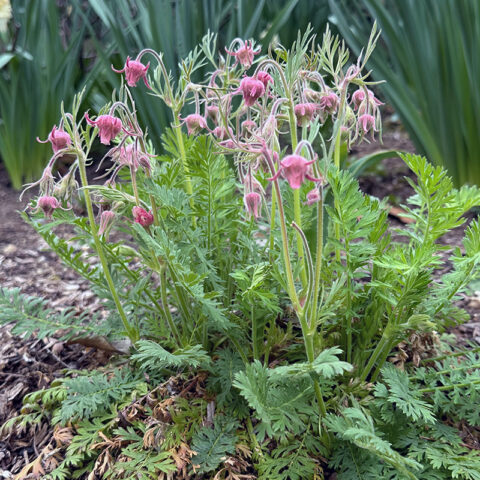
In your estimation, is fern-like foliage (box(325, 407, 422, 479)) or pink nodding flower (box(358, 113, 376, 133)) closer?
fern-like foliage (box(325, 407, 422, 479))

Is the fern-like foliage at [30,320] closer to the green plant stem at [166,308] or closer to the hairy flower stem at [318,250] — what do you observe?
the green plant stem at [166,308]

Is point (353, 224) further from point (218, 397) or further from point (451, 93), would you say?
point (451, 93)

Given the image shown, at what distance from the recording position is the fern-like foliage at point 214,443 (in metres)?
1.24

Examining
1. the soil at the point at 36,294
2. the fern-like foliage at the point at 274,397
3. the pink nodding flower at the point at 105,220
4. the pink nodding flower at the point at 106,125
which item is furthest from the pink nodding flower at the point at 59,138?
the fern-like foliage at the point at 274,397

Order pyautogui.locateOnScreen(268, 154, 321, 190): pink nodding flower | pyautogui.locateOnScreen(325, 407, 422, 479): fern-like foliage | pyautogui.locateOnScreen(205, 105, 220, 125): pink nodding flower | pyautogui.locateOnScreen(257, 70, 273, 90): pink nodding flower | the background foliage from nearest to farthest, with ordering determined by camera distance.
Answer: pyautogui.locateOnScreen(268, 154, 321, 190): pink nodding flower < pyautogui.locateOnScreen(325, 407, 422, 479): fern-like foliage < pyautogui.locateOnScreen(257, 70, 273, 90): pink nodding flower < pyautogui.locateOnScreen(205, 105, 220, 125): pink nodding flower < the background foliage

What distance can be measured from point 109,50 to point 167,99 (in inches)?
82.5

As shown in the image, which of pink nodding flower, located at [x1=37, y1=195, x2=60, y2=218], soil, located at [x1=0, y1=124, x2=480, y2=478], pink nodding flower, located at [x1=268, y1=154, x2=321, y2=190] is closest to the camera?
pink nodding flower, located at [x1=268, y1=154, x2=321, y2=190]

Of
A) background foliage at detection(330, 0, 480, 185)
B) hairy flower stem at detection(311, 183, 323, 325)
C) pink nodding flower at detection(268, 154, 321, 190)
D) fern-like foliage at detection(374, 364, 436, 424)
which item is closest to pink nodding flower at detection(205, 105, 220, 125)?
hairy flower stem at detection(311, 183, 323, 325)

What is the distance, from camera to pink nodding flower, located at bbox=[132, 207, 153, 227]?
4.33 feet

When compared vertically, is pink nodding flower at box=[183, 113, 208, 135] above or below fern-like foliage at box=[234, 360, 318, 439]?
above

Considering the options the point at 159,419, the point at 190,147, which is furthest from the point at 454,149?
the point at 159,419

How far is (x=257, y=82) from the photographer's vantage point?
1098mm

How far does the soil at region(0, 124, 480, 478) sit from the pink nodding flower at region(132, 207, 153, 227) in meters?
0.38

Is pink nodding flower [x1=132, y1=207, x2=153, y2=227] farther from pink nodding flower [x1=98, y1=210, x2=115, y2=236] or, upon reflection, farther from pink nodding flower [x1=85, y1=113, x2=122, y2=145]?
pink nodding flower [x1=85, y1=113, x2=122, y2=145]
